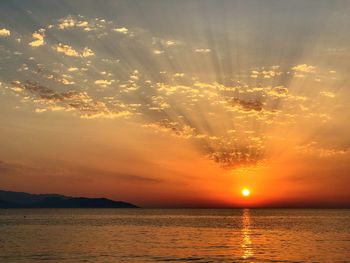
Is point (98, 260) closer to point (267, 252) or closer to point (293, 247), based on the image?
point (267, 252)

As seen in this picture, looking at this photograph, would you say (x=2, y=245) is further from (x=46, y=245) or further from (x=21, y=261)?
(x=21, y=261)

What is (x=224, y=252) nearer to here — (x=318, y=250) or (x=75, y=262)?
(x=318, y=250)

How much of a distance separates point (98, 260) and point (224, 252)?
18579 mm

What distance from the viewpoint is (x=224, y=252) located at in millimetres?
62125

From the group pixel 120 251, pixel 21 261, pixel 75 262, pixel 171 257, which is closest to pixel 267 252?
pixel 171 257

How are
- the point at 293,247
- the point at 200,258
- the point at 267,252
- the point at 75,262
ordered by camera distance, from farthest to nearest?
the point at 293,247, the point at 267,252, the point at 200,258, the point at 75,262

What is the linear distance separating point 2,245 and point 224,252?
120 feet

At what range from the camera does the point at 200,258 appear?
5556cm

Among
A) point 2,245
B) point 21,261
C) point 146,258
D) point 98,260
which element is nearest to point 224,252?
point 146,258

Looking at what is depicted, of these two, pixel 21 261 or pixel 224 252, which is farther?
pixel 224 252

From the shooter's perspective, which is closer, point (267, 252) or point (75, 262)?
point (75, 262)

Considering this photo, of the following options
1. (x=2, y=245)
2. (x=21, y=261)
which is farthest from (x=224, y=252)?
(x=2, y=245)

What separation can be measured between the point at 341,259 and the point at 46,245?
148 feet

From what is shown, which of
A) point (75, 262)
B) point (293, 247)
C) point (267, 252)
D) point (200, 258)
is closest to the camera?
point (75, 262)
